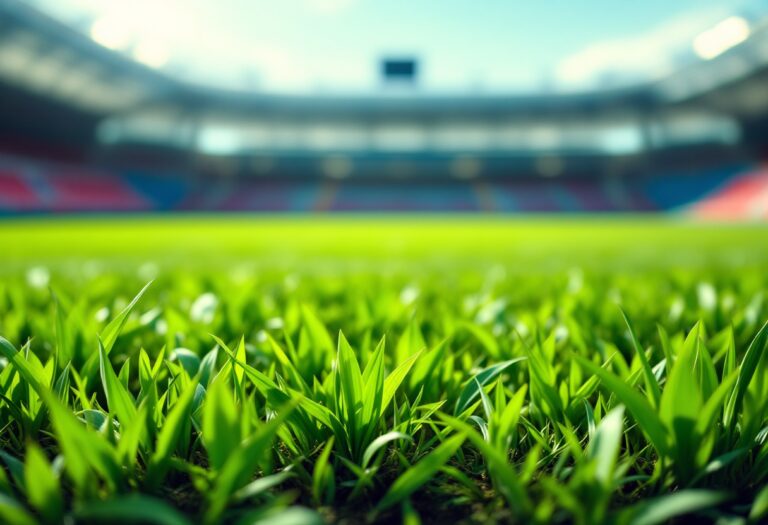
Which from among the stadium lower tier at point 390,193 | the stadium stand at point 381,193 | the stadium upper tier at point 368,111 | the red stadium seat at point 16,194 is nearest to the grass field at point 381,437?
the stadium upper tier at point 368,111

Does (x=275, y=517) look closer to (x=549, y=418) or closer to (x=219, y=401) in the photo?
(x=219, y=401)

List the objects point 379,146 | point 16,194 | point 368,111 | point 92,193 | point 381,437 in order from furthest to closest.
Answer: point 379,146, point 368,111, point 92,193, point 16,194, point 381,437

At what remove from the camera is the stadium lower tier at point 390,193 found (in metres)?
25.3

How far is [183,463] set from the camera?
1.87 feet

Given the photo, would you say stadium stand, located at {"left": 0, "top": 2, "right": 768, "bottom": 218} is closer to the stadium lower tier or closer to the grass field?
the stadium lower tier

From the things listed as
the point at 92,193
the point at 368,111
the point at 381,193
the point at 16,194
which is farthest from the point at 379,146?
the point at 16,194

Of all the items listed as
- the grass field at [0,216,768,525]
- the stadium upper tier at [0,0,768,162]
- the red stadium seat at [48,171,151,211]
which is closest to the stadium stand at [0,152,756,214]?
the red stadium seat at [48,171,151,211]

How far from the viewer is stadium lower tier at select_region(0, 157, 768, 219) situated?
83.1 ft

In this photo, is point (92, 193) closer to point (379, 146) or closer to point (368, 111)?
point (368, 111)

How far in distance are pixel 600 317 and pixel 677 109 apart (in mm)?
37940

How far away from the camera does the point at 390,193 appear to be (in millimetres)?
36219

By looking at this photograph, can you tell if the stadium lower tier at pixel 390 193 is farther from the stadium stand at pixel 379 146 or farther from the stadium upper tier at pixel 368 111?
the stadium upper tier at pixel 368 111

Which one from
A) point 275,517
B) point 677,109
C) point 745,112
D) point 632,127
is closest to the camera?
point 275,517

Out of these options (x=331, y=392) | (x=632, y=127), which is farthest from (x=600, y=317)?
(x=632, y=127)
